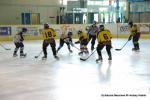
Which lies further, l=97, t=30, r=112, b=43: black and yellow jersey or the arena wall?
the arena wall

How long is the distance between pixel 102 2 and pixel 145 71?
2865 cm

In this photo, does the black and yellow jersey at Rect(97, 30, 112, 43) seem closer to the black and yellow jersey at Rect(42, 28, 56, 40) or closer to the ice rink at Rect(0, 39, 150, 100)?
the ice rink at Rect(0, 39, 150, 100)

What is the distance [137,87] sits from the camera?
8.14 metres

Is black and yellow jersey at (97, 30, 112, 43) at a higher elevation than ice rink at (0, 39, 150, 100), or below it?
higher

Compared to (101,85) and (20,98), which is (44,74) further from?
(20,98)

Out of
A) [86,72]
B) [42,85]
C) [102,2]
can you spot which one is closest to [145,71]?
[86,72]

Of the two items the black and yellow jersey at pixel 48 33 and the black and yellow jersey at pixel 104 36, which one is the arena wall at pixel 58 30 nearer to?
the black and yellow jersey at pixel 48 33

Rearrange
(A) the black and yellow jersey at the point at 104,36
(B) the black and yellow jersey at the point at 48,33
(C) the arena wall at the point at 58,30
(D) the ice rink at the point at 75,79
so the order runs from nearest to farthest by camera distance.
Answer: (D) the ice rink at the point at 75,79, (A) the black and yellow jersey at the point at 104,36, (B) the black and yellow jersey at the point at 48,33, (C) the arena wall at the point at 58,30

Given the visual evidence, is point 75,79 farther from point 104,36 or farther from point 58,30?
point 58,30

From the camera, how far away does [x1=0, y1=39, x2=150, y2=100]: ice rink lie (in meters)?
7.35

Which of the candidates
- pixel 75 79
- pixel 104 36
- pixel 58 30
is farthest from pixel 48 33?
pixel 58 30

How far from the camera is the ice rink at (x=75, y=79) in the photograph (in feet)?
24.1

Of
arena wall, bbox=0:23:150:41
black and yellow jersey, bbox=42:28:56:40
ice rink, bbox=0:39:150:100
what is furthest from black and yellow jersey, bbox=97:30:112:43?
arena wall, bbox=0:23:150:41

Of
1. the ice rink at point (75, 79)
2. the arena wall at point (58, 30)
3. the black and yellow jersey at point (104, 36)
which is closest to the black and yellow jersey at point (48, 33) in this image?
the ice rink at point (75, 79)
